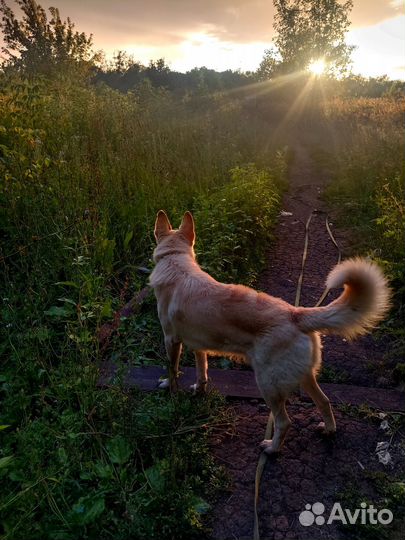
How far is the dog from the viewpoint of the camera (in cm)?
227

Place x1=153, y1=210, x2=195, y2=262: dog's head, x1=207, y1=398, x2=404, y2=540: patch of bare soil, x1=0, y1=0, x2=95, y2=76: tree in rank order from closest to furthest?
1. x1=207, y1=398, x2=404, y2=540: patch of bare soil
2. x1=153, y1=210, x2=195, y2=262: dog's head
3. x1=0, y1=0, x2=95, y2=76: tree

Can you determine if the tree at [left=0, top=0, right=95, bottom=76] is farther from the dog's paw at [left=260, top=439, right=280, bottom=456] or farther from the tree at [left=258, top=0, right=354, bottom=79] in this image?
the tree at [left=258, top=0, right=354, bottom=79]

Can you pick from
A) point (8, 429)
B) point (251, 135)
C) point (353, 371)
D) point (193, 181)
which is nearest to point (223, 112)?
point (251, 135)

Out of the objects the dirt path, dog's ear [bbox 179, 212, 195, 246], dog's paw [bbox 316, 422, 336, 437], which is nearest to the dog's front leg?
the dirt path

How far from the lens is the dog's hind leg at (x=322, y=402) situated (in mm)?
2652

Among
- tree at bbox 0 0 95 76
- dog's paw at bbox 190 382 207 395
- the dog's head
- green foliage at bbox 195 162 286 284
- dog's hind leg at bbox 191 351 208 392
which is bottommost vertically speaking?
dog's paw at bbox 190 382 207 395

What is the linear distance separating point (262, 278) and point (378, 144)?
674 cm

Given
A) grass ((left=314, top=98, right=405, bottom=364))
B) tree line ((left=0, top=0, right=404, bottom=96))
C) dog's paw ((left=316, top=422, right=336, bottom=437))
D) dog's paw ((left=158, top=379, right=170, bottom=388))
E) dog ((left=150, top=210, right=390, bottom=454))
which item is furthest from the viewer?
tree line ((left=0, top=0, right=404, bottom=96))

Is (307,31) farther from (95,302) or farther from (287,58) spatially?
(95,302)

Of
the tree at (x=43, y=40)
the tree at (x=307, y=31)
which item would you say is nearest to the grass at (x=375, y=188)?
the tree at (x=43, y=40)

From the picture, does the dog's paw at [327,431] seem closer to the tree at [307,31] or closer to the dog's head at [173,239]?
the dog's head at [173,239]

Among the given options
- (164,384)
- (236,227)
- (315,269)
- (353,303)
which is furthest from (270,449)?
(236,227)

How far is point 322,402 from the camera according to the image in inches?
107

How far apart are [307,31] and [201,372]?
32.2 metres
